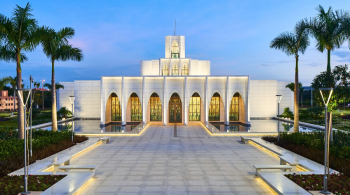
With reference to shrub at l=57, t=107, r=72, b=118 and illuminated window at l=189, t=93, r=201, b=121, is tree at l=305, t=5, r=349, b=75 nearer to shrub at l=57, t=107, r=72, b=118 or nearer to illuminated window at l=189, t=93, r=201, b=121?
illuminated window at l=189, t=93, r=201, b=121

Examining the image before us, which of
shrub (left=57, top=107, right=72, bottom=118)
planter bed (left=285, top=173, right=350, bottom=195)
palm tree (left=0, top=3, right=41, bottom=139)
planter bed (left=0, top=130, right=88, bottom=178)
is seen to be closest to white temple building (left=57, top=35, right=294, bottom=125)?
shrub (left=57, top=107, right=72, bottom=118)

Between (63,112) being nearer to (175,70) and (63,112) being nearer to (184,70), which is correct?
(175,70)

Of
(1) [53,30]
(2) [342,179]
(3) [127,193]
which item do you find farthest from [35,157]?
(2) [342,179]

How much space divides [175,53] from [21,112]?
2367 cm

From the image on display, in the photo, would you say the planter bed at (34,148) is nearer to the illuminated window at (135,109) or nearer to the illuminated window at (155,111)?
the illuminated window at (155,111)

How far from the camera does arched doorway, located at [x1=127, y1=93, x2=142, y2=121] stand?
30.8m

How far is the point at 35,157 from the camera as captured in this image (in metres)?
10.6

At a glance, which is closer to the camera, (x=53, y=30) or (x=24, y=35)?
(x=24, y=35)

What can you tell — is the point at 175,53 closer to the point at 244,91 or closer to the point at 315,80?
the point at 244,91

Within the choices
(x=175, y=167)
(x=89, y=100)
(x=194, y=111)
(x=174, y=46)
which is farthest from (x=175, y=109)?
(x=175, y=167)

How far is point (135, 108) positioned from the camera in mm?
30828

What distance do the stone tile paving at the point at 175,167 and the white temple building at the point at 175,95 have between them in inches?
455

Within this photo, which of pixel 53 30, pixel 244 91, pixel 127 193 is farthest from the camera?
pixel 244 91

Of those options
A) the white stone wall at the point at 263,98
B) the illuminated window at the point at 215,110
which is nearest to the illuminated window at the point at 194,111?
the illuminated window at the point at 215,110
